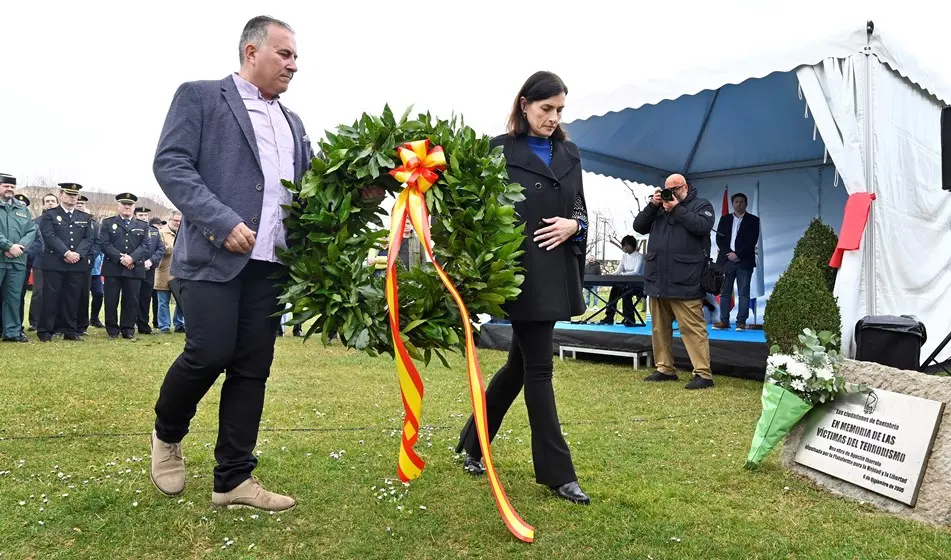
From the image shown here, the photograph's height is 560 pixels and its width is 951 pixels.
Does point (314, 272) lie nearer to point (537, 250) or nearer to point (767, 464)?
point (537, 250)

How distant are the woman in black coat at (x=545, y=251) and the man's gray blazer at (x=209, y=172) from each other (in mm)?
1159

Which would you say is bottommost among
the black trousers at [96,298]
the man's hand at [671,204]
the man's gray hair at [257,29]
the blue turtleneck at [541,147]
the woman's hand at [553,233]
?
the black trousers at [96,298]

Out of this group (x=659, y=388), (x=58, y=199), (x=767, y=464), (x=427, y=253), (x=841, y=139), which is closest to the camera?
(x=427, y=253)

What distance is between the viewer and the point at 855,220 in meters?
5.71

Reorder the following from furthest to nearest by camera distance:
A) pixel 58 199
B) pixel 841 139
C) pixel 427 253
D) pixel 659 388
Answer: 1. pixel 58 199
2. pixel 659 388
3. pixel 841 139
4. pixel 427 253

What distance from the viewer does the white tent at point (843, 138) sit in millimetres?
5820

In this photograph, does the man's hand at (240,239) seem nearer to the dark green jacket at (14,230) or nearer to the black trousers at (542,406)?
the black trousers at (542,406)

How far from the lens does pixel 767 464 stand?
3.86 metres

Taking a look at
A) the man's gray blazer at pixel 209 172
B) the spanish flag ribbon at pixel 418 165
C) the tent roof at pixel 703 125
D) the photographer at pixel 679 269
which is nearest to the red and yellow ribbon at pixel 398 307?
the spanish flag ribbon at pixel 418 165

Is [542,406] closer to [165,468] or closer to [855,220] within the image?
[165,468]

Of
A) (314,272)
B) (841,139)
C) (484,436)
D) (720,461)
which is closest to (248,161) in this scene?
(314,272)

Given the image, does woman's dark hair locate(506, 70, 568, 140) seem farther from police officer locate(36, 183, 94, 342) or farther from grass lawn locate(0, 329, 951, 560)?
police officer locate(36, 183, 94, 342)

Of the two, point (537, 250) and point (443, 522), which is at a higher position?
point (537, 250)

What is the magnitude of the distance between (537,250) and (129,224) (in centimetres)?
998
